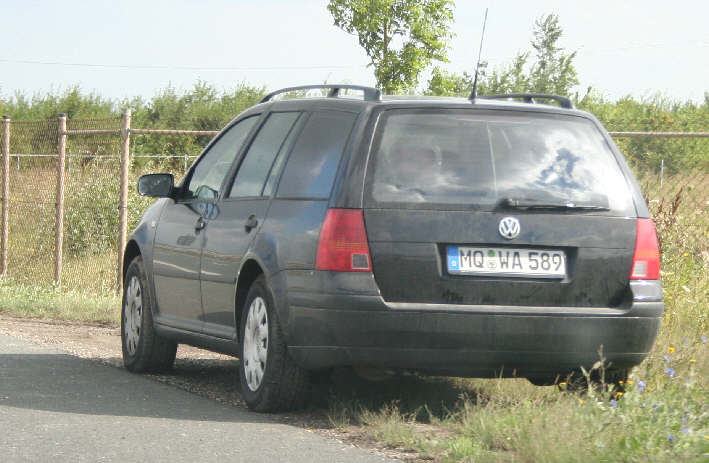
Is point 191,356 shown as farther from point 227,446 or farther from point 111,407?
point 227,446

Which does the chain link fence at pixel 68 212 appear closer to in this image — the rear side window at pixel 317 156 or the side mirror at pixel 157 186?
the side mirror at pixel 157 186

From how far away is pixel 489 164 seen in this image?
6.47 meters

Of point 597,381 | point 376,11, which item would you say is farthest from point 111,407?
point 376,11

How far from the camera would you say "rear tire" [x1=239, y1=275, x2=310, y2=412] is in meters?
6.68

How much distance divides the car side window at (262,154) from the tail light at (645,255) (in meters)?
2.09

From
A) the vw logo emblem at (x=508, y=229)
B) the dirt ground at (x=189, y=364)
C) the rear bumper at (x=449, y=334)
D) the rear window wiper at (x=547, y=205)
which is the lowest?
the dirt ground at (x=189, y=364)

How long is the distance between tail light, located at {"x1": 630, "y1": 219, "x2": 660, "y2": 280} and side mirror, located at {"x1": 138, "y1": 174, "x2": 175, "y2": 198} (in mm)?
3305

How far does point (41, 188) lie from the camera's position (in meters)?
17.5

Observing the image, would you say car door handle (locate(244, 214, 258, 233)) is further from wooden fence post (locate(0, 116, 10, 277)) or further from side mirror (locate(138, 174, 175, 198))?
wooden fence post (locate(0, 116, 10, 277))

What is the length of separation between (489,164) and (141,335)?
3310mm

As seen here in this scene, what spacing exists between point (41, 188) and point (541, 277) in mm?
12316

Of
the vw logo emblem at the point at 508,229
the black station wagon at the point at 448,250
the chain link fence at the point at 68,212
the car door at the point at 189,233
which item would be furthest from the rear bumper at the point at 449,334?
the chain link fence at the point at 68,212

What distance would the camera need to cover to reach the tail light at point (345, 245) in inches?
245

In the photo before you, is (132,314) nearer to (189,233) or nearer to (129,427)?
(189,233)
